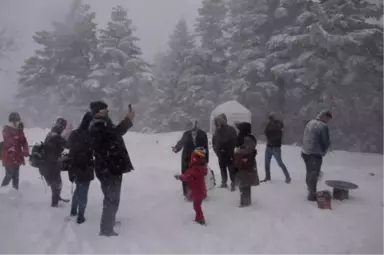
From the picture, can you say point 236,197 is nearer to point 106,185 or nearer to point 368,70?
point 106,185

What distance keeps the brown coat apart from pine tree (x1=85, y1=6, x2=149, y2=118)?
22.3m

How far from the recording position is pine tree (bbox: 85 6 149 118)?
91.8ft

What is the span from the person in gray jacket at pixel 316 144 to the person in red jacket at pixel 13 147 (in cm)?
621

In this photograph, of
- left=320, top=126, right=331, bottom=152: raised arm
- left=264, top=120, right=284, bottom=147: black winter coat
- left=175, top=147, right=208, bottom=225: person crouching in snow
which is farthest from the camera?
left=264, top=120, right=284, bottom=147: black winter coat

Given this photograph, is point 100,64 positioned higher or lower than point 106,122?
higher

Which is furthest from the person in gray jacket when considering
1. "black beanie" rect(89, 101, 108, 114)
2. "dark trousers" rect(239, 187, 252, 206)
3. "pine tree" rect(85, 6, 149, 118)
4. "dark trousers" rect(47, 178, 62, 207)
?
"pine tree" rect(85, 6, 149, 118)

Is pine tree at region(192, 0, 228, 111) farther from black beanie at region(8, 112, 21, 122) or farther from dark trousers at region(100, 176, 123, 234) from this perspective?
dark trousers at region(100, 176, 123, 234)

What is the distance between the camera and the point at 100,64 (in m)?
28.9

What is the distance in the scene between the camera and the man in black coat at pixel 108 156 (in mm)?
5094

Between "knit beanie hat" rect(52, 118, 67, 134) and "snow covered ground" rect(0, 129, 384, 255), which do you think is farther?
"knit beanie hat" rect(52, 118, 67, 134)

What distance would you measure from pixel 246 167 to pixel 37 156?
4.08 metres

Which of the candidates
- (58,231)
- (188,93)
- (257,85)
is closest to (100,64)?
(188,93)

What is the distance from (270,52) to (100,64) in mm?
15130

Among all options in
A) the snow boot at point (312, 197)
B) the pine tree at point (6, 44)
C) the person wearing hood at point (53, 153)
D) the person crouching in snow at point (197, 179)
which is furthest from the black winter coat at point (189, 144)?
the pine tree at point (6, 44)
